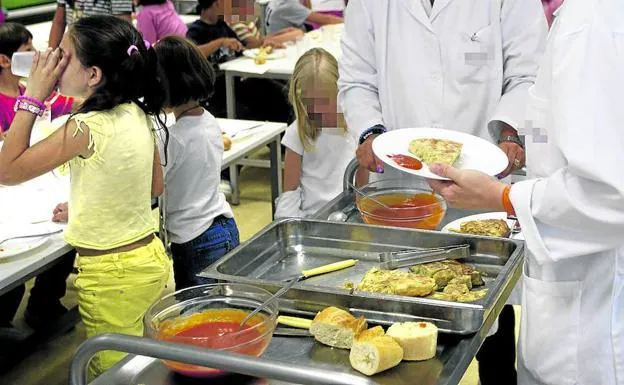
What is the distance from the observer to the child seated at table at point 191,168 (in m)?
2.77

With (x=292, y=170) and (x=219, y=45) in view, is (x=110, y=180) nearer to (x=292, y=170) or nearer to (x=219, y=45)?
(x=292, y=170)

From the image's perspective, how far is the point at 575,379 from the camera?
1480 millimetres

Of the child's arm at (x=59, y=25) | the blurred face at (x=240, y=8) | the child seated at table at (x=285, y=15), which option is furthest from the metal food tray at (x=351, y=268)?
the child seated at table at (x=285, y=15)

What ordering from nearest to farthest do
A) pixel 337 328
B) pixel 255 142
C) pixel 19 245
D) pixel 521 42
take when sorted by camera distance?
pixel 337 328 → pixel 521 42 → pixel 19 245 → pixel 255 142

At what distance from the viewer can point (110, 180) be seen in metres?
2.37

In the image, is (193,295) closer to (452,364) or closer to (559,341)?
(452,364)

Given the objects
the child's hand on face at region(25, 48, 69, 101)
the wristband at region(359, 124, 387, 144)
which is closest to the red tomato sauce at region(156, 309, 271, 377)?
the wristband at region(359, 124, 387, 144)

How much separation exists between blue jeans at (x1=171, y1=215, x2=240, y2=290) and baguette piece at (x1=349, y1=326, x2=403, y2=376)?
157cm

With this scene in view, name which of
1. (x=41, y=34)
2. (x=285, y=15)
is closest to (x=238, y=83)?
(x=285, y=15)

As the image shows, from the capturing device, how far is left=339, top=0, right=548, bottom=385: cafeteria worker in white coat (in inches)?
87.4

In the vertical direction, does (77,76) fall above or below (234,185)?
above

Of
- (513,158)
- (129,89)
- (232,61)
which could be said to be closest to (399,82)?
(513,158)

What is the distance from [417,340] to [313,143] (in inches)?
70.0

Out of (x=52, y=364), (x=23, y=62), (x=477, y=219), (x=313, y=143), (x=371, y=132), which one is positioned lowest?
(x=52, y=364)
